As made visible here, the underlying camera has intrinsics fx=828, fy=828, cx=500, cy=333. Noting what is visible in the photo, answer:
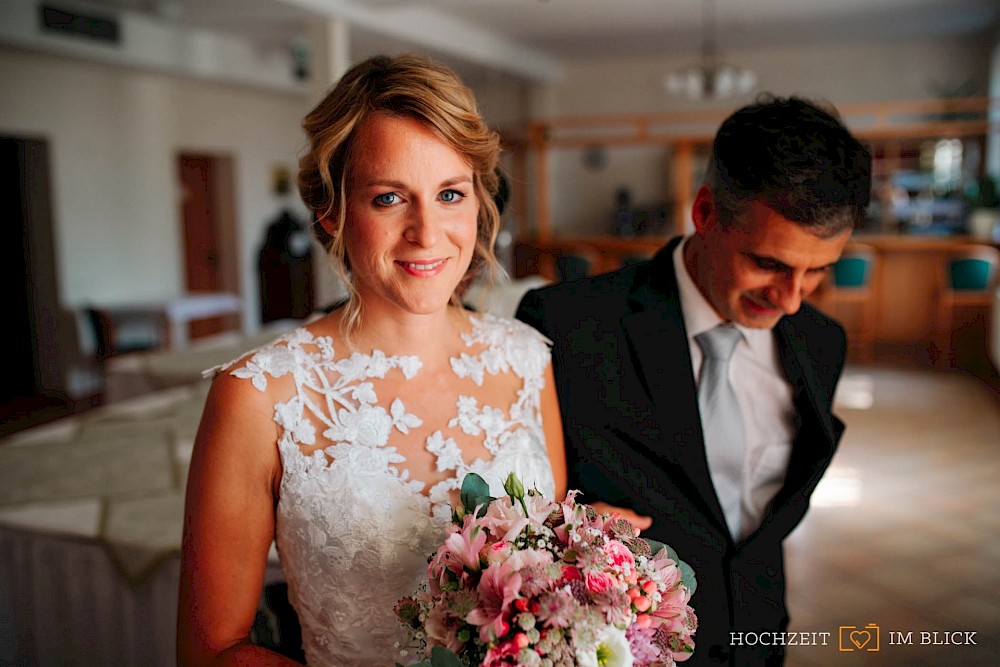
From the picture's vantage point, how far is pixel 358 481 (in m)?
1.41

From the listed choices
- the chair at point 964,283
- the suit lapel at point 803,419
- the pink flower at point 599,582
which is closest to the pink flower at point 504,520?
the pink flower at point 599,582

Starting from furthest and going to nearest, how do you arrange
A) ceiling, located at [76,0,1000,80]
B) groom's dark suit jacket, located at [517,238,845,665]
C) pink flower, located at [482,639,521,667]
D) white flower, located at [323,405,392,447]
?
ceiling, located at [76,0,1000,80] → groom's dark suit jacket, located at [517,238,845,665] → white flower, located at [323,405,392,447] → pink flower, located at [482,639,521,667]

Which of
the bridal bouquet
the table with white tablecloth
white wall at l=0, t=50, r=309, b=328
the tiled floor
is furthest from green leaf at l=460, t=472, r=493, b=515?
white wall at l=0, t=50, r=309, b=328

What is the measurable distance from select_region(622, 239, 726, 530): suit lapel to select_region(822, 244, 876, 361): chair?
7718mm

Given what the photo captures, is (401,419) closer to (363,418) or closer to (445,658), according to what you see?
(363,418)

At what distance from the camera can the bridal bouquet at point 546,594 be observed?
93cm

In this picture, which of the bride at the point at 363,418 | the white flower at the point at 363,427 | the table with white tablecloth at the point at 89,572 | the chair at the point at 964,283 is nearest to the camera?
the bride at the point at 363,418

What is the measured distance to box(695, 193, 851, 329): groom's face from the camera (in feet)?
4.98

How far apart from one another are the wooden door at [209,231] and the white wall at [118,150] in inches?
7.5

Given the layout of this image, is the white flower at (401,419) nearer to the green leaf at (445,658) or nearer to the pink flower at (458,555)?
the pink flower at (458,555)

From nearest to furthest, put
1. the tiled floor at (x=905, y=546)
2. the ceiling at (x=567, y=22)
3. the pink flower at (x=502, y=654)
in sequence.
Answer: the pink flower at (x=502, y=654) < the tiled floor at (x=905, y=546) < the ceiling at (x=567, y=22)

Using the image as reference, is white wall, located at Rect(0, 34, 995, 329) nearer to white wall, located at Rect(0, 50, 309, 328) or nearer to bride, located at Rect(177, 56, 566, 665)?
white wall, located at Rect(0, 50, 309, 328)

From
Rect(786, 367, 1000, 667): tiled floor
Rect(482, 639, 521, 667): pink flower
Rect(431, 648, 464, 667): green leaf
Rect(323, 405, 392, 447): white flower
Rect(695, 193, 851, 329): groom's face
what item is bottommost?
Rect(786, 367, 1000, 667): tiled floor

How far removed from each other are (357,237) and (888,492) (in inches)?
187
